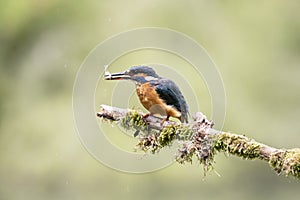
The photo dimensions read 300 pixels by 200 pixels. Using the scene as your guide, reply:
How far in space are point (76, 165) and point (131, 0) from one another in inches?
58.2

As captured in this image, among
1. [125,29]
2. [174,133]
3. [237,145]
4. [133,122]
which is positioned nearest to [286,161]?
[237,145]

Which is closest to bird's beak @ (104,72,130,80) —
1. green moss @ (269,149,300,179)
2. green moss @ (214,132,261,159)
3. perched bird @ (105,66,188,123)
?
perched bird @ (105,66,188,123)

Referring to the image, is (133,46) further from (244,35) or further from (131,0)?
(244,35)

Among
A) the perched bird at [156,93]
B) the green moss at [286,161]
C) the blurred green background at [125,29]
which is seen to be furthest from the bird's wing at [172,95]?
the blurred green background at [125,29]

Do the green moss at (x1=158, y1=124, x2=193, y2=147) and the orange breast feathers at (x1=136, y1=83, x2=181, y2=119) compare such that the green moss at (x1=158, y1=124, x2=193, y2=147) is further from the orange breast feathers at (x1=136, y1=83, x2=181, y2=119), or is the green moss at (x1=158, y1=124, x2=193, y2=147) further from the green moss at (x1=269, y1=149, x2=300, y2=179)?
the green moss at (x1=269, y1=149, x2=300, y2=179)

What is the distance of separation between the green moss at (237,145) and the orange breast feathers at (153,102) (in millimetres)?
123

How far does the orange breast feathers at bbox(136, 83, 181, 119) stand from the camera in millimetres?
1665

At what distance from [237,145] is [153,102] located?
222 mm

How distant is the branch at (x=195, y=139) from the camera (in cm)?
153

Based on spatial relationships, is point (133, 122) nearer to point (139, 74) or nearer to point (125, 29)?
point (139, 74)

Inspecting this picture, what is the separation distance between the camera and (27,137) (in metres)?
6.52

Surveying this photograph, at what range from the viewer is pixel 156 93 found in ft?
5.47

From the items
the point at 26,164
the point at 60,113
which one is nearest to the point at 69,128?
the point at 60,113

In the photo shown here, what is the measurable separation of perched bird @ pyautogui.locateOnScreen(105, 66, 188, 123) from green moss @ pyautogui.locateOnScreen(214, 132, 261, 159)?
0.10 metres
